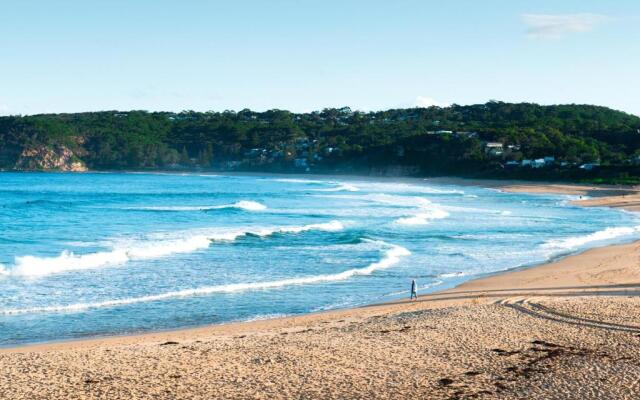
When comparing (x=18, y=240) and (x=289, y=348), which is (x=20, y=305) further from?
(x=18, y=240)

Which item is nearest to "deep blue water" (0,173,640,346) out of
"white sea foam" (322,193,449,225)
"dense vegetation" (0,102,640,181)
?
"white sea foam" (322,193,449,225)

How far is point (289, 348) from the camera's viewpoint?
13117 millimetres

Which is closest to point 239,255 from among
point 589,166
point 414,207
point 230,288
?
point 230,288

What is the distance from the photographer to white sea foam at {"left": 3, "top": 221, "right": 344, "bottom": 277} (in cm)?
2394

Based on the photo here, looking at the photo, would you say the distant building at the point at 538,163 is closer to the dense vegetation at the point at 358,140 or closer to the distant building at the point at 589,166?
the dense vegetation at the point at 358,140

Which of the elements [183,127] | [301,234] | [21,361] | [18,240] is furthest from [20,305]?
[183,127]

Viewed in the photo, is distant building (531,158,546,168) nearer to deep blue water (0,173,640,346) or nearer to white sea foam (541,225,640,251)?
deep blue water (0,173,640,346)

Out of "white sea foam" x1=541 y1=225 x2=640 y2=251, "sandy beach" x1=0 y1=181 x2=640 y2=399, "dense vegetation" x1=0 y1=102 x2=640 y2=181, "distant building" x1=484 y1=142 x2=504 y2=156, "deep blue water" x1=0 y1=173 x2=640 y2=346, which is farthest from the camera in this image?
"distant building" x1=484 y1=142 x2=504 y2=156

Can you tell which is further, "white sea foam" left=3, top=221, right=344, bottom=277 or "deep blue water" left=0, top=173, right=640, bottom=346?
"white sea foam" left=3, top=221, right=344, bottom=277

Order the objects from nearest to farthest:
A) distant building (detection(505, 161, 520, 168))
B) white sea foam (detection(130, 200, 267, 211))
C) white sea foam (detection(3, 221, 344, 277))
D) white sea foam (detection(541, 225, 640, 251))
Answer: white sea foam (detection(3, 221, 344, 277)), white sea foam (detection(541, 225, 640, 251)), white sea foam (detection(130, 200, 267, 211)), distant building (detection(505, 161, 520, 168))

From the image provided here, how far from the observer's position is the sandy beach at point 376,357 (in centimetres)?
1041

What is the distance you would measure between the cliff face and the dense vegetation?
0.98 meters

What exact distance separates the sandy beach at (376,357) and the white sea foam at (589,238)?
13.3 meters

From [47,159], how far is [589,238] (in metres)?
136
